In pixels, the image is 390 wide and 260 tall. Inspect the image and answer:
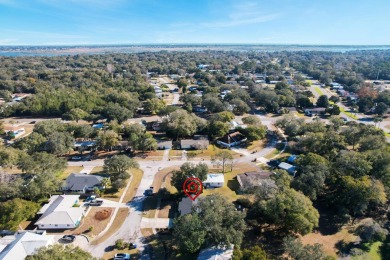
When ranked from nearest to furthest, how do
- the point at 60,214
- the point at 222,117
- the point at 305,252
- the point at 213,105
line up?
the point at 305,252, the point at 60,214, the point at 222,117, the point at 213,105

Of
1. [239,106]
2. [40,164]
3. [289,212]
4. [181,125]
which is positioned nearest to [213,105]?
[239,106]

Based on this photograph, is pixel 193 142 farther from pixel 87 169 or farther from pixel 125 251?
pixel 125 251

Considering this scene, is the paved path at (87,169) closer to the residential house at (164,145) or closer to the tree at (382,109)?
the residential house at (164,145)

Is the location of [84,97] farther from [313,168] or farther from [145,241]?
[313,168]

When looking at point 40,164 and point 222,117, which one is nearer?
point 40,164

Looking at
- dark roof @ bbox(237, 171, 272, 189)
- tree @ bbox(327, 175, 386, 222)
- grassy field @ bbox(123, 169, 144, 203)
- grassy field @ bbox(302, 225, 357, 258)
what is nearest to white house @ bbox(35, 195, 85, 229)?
grassy field @ bbox(123, 169, 144, 203)

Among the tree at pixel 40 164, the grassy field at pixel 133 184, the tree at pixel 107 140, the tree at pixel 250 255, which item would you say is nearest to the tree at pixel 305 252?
the tree at pixel 250 255

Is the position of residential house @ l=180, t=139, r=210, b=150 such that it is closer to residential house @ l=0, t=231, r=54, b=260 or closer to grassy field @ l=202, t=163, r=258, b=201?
grassy field @ l=202, t=163, r=258, b=201
